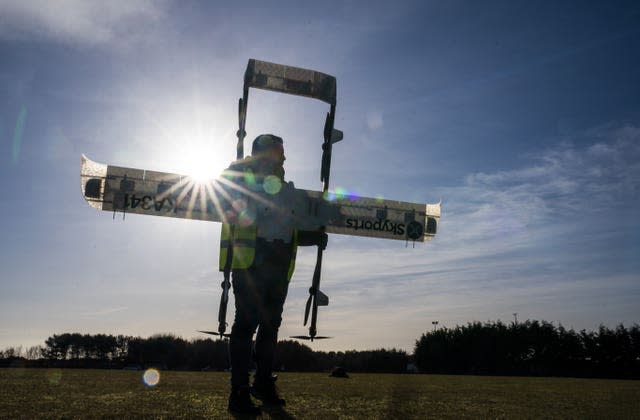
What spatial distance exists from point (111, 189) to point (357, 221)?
3.16 metres

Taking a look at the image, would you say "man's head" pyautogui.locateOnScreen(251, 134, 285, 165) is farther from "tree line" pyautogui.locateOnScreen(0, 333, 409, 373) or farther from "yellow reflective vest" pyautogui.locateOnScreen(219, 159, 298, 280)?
"tree line" pyautogui.locateOnScreen(0, 333, 409, 373)

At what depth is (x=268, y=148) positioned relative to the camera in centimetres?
568

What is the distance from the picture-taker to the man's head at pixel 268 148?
5.66 metres

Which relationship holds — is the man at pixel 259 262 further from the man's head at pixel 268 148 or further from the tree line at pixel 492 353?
the tree line at pixel 492 353

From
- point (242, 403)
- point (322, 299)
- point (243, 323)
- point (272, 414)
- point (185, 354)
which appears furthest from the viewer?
point (185, 354)

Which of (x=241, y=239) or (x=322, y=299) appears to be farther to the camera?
(x=322, y=299)

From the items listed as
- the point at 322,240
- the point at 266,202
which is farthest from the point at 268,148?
the point at 322,240

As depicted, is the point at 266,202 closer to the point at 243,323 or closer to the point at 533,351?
the point at 243,323

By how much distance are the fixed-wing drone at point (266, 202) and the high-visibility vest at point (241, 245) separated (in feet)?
0.32

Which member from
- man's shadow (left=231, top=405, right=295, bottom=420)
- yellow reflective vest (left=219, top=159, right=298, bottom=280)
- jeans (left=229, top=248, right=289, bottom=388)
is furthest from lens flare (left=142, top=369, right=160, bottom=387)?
man's shadow (left=231, top=405, right=295, bottom=420)

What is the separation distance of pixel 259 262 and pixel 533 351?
9637 centimetres

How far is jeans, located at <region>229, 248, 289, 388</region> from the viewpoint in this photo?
4.90 m

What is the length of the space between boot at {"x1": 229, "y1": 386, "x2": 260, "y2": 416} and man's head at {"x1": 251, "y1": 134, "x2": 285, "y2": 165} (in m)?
2.65

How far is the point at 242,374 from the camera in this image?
4.72 m
